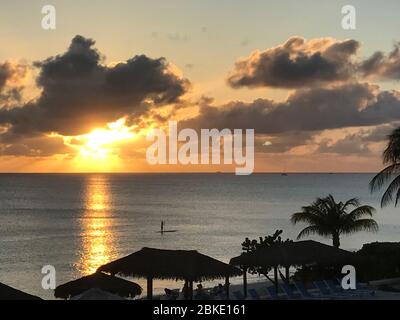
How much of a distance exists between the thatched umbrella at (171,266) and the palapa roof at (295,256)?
91.3 inches

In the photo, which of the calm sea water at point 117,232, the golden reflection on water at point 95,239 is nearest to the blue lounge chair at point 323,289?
the calm sea water at point 117,232

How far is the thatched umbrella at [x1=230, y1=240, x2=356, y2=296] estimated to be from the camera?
60.2ft

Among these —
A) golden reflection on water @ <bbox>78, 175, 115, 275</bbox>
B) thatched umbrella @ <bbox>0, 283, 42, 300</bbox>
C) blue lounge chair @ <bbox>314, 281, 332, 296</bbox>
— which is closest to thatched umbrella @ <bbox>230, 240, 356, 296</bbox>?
blue lounge chair @ <bbox>314, 281, 332, 296</bbox>

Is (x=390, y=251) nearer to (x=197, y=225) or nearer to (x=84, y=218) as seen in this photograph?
(x=197, y=225)

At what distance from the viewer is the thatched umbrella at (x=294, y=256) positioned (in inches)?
723

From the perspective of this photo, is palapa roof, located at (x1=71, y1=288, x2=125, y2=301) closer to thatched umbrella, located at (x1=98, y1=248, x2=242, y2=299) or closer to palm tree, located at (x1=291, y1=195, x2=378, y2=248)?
thatched umbrella, located at (x1=98, y1=248, x2=242, y2=299)

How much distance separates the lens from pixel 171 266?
15859 millimetres

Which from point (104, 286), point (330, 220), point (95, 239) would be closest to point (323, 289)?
point (104, 286)

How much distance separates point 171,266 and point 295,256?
4.62m

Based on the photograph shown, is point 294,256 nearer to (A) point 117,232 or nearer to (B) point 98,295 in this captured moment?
(B) point 98,295

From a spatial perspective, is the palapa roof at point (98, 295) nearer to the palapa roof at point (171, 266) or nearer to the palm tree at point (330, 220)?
the palapa roof at point (171, 266)

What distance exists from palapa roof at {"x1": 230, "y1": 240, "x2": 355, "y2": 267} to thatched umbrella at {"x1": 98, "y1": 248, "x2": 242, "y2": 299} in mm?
2319

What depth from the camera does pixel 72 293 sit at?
1688 centimetres

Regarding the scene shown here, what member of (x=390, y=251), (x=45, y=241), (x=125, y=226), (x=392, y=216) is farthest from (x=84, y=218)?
(x=390, y=251)
